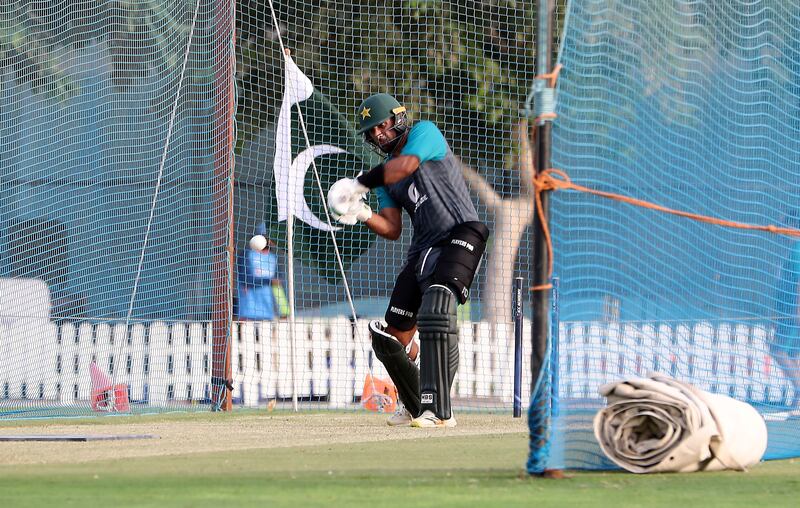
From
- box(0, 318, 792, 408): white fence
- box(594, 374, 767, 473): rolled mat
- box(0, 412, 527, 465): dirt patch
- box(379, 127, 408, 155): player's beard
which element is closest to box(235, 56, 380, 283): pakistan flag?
box(0, 318, 792, 408): white fence

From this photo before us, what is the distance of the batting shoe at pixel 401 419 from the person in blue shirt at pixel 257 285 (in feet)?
18.4

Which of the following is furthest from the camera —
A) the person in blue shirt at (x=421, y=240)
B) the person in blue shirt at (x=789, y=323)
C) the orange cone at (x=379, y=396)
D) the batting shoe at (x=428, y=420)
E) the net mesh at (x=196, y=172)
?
the net mesh at (x=196, y=172)

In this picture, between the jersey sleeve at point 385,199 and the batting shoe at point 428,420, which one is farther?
the jersey sleeve at point 385,199

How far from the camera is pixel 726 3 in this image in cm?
761

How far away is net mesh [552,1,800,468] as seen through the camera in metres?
5.98

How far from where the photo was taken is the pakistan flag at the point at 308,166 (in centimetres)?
1305

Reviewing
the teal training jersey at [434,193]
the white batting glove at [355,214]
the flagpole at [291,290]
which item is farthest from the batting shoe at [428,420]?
the flagpole at [291,290]

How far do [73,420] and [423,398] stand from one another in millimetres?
3926

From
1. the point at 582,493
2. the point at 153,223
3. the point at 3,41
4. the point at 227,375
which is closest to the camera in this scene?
the point at 582,493

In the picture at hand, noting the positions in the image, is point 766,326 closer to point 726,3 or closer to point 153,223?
point 726,3

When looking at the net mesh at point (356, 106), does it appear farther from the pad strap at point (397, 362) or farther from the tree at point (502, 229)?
the pad strap at point (397, 362)

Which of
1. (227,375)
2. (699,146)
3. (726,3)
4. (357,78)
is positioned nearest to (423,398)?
(699,146)

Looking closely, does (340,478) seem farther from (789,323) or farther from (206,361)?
(206,361)

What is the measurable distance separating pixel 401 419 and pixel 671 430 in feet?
11.8
